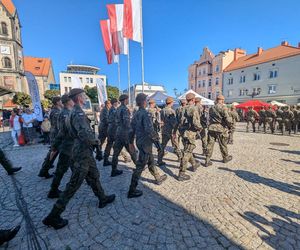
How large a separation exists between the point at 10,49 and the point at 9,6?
11.5 metres

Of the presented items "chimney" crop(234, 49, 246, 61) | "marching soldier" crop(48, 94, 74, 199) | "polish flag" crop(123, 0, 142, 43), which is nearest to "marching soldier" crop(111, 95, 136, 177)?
"marching soldier" crop(48, 94, 74, 199)

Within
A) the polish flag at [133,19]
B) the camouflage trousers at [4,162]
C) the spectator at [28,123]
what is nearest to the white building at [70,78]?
the spectator at [28,123]

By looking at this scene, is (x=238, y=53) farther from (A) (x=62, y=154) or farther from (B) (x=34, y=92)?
(A) (x=62, y=154)

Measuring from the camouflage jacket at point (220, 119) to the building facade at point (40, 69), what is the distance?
59.1 meters

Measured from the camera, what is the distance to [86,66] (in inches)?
3147

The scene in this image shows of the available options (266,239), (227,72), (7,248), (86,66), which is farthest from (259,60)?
A: (86,66)

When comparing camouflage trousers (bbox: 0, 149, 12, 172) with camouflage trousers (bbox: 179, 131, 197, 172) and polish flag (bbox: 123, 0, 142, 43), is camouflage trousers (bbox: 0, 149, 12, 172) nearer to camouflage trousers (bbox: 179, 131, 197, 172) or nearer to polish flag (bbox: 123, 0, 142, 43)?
camouflage trousers (bbox: 179, 131, 197, 172)

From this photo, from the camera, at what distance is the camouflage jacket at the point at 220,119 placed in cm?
543

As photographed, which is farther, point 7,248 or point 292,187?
point 292,187

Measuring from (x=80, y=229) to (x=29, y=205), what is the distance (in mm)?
1506

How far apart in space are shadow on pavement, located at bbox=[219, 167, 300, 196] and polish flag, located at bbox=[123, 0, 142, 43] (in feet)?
28.4

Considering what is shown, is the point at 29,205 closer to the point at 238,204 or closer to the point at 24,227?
the point at 24,227

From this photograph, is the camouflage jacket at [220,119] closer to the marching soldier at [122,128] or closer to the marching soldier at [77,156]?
the marching soldier at [122,128]

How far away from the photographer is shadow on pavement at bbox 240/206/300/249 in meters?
2.46
